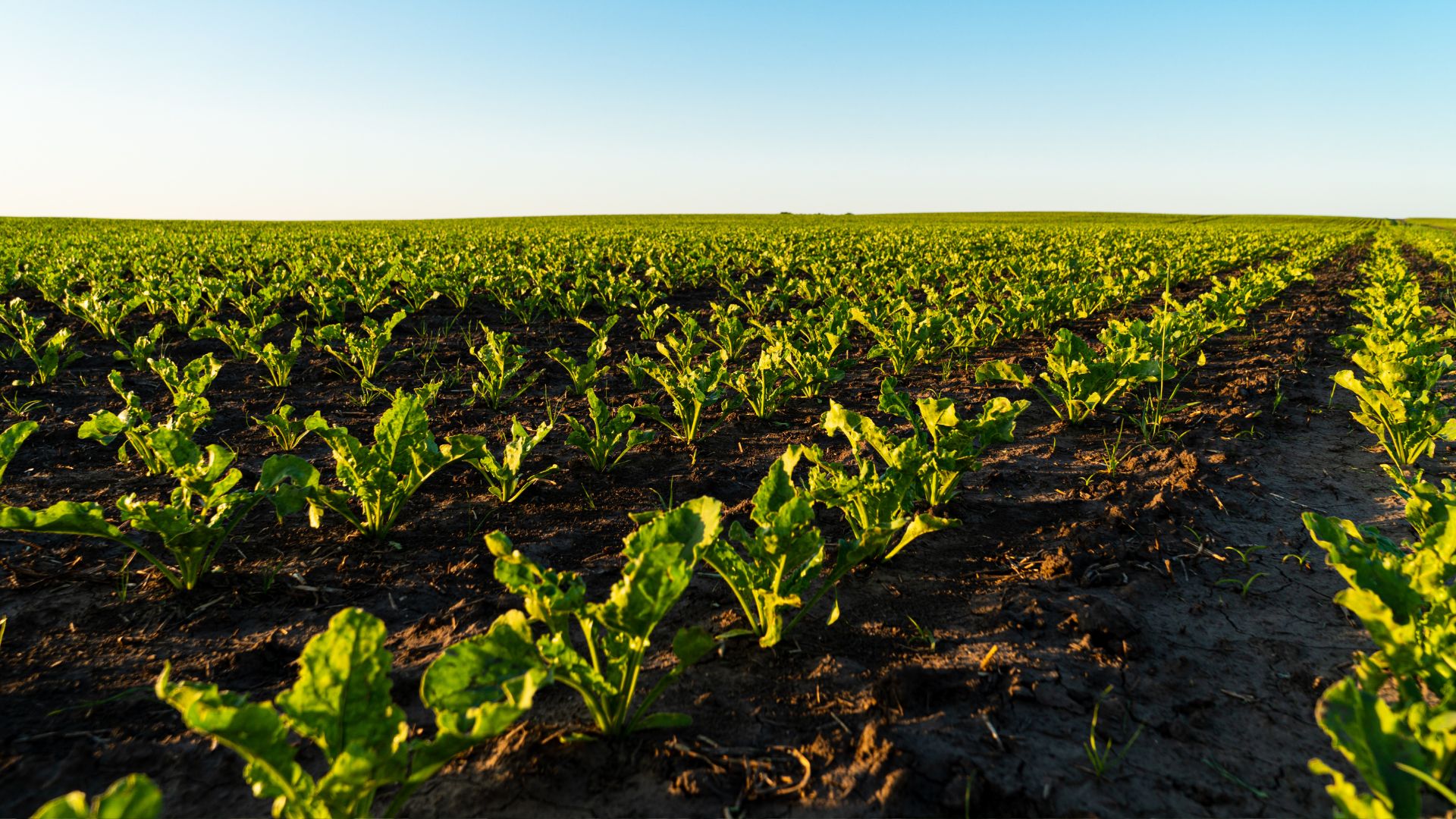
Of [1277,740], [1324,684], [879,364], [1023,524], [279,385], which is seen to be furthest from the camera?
[879,364]

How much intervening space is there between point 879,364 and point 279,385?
17.6ft

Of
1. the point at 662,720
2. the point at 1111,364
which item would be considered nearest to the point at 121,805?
the point at 662,720

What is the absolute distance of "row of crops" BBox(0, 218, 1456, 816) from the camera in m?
1.63

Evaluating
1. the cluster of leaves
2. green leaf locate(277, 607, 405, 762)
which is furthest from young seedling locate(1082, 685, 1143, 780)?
the cluster of leaves

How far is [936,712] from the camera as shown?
2102 millimetres

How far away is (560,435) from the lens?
15.9 ft

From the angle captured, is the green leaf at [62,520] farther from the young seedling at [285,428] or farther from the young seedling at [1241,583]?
the young seedling at [1241,583]

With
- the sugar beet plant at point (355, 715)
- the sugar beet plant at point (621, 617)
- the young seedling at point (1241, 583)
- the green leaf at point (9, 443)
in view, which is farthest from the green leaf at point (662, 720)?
the green leaf at point (9, 443)

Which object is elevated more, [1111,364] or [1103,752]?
[1111,364]

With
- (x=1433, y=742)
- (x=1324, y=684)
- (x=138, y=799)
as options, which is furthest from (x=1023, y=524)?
(x=138, y=799)

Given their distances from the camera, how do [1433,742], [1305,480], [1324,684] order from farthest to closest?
[1305,480] → [1324,684] → [1433,742]

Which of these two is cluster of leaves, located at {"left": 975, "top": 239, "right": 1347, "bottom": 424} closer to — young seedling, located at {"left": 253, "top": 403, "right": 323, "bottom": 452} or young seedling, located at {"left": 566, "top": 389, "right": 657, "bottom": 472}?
young seedling, located at {"left": 566, "top": 389, "right": 657, "bottom": 472}

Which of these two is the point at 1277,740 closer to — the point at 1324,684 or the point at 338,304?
the point at 1324,684

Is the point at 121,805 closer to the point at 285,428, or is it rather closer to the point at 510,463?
the point at 510,463
